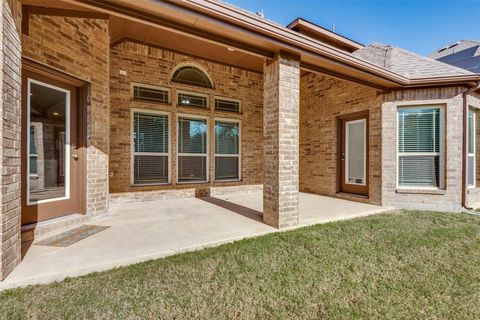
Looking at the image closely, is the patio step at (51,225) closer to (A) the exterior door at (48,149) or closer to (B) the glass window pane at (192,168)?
(A) the exterior door at (48,149)

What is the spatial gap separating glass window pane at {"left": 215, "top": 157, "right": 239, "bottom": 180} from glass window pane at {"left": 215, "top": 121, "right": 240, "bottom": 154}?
257mm

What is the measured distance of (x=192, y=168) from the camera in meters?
6.87

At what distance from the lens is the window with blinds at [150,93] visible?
6086mm

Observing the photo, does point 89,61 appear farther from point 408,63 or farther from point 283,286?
point 408,63

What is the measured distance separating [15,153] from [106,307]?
6.39 ft

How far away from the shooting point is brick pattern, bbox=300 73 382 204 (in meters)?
5.87

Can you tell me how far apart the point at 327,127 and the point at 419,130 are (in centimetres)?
226

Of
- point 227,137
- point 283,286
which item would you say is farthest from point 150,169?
point 283,286

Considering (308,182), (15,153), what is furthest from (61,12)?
(308,182)

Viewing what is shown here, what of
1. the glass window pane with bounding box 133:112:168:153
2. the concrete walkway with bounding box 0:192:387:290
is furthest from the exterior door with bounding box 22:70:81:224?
the glass window pane with bounding box 133:112:168:153

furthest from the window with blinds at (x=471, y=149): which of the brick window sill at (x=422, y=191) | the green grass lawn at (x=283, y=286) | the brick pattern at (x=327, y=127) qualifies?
the green grass lawn at (x=283, y=286)

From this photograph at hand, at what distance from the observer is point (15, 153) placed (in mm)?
2486

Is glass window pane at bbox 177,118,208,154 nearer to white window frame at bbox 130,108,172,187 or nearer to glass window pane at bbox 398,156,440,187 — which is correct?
white window frame at bbox 130,108,172,187

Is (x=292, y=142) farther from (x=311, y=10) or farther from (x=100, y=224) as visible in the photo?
(x=311, y=10)
